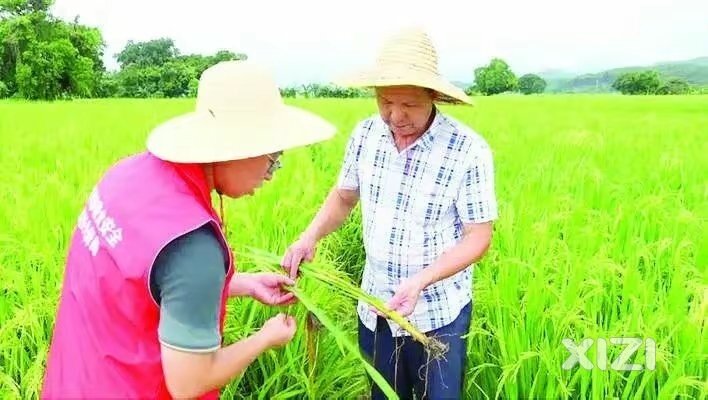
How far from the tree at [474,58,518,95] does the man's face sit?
6188 cm

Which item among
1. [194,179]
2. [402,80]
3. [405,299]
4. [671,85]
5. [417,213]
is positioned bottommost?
[671,85]

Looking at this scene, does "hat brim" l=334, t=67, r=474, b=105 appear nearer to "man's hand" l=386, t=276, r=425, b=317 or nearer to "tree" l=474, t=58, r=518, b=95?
"man's hand" l=386, t=276, r=425, b=317

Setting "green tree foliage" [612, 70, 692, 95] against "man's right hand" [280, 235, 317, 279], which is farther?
"green tree foliage" [612, 70, 692, 95]

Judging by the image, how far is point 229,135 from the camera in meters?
1.15

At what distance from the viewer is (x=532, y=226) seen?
2605 mm

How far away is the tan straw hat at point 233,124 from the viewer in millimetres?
1123

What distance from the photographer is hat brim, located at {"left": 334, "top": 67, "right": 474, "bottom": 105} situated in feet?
5.30

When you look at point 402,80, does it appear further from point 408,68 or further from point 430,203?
point 430,203

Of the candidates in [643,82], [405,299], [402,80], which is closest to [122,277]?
Result: [405,299]

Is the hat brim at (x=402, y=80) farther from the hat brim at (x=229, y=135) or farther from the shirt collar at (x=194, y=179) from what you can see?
the shirt collar at (x=194, y=179)

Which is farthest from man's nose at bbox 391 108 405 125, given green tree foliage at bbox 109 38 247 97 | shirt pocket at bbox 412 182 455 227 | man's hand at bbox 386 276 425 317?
green tree foliage at bbox 109 38 247 97

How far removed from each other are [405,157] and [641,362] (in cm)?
77

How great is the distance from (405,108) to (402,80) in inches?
3.6

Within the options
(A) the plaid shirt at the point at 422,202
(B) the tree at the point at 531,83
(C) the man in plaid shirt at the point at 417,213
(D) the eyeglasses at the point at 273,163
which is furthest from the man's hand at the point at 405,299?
(B) the tree at the point at 531,83
